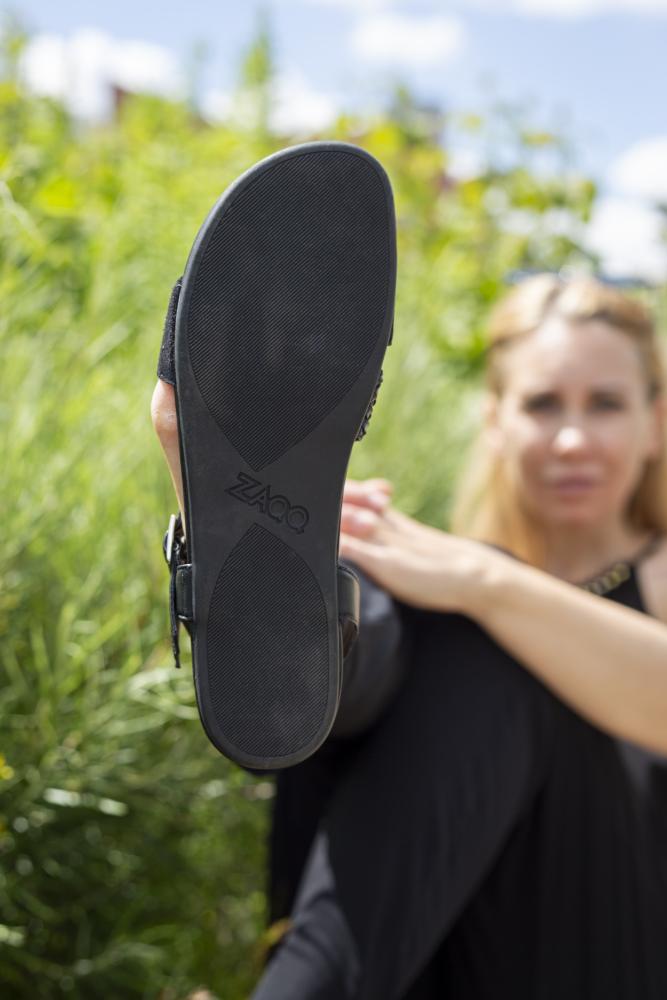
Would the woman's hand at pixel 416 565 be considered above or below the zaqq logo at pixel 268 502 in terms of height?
below

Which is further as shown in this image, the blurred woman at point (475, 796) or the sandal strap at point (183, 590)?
the blurred woman at point (475, 796)

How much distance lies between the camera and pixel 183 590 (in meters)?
1.01

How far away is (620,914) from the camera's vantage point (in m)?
1.54

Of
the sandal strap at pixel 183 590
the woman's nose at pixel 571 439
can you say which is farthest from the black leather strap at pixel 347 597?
the woman's nose at pixel 571 439

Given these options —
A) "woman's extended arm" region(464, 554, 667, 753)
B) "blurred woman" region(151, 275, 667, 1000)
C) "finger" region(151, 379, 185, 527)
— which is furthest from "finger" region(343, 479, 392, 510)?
"finger" region(151, 379, 185, 527)

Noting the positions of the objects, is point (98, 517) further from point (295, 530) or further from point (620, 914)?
point (620, 914)

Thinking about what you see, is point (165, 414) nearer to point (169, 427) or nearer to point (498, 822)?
point (169, 427)

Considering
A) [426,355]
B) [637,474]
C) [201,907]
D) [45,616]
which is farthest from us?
[426,355]

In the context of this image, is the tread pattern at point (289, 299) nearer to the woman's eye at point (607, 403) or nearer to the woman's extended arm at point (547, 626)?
the woman's extended arm at point (547, 626)

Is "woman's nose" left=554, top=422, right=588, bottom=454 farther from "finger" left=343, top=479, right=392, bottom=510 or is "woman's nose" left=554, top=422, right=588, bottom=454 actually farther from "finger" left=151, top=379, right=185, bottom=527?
"finger" left=151, top=379, right=185, bottom=527

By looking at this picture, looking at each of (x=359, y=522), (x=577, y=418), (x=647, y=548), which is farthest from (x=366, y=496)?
(x=647, y=548)

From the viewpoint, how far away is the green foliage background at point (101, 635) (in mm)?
1398

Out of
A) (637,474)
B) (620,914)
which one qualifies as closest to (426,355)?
(637,474)

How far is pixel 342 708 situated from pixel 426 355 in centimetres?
133
